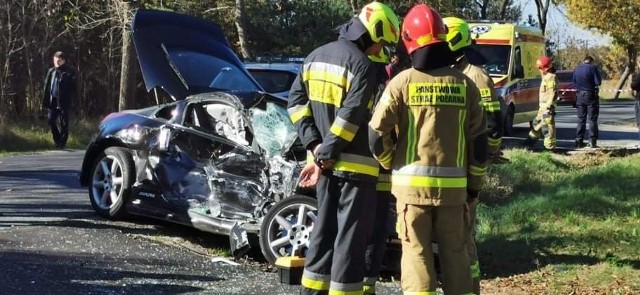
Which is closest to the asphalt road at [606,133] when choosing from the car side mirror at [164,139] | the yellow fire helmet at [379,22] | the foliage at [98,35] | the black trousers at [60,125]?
the foliage at [98,35]

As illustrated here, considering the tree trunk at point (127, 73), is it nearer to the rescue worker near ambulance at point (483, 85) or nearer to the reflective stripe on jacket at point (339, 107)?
the rescue worker near ambulance at point (483, 85)

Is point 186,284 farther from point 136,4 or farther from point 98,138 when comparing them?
point 136,4

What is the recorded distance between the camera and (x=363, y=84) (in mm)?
5266

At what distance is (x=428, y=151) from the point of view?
16.2ft

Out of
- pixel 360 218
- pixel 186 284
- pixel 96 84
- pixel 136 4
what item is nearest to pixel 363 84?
pixel 360 218

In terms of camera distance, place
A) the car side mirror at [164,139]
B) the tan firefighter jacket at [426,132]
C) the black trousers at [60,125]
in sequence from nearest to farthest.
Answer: the tan firefighter jacket at [426,132] < the car side mirror at [164,139] < the black trousers at [60,125]

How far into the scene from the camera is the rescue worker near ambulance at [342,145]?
528cm

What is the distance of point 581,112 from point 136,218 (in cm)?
1081

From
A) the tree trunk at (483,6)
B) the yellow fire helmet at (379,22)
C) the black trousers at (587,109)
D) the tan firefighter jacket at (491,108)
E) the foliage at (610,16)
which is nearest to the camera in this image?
the yellow fire helmet at (379,22)

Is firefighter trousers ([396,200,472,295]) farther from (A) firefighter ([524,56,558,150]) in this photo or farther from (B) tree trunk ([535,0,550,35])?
(B) tree trunk ([535,0,550,35])

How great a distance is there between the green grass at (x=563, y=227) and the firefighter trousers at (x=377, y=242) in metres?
1.56

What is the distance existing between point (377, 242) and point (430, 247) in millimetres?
730

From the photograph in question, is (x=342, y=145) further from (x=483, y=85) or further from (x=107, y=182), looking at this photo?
(x=107, y=182)

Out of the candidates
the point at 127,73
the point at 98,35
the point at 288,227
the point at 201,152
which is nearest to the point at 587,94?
the point at 127,73
